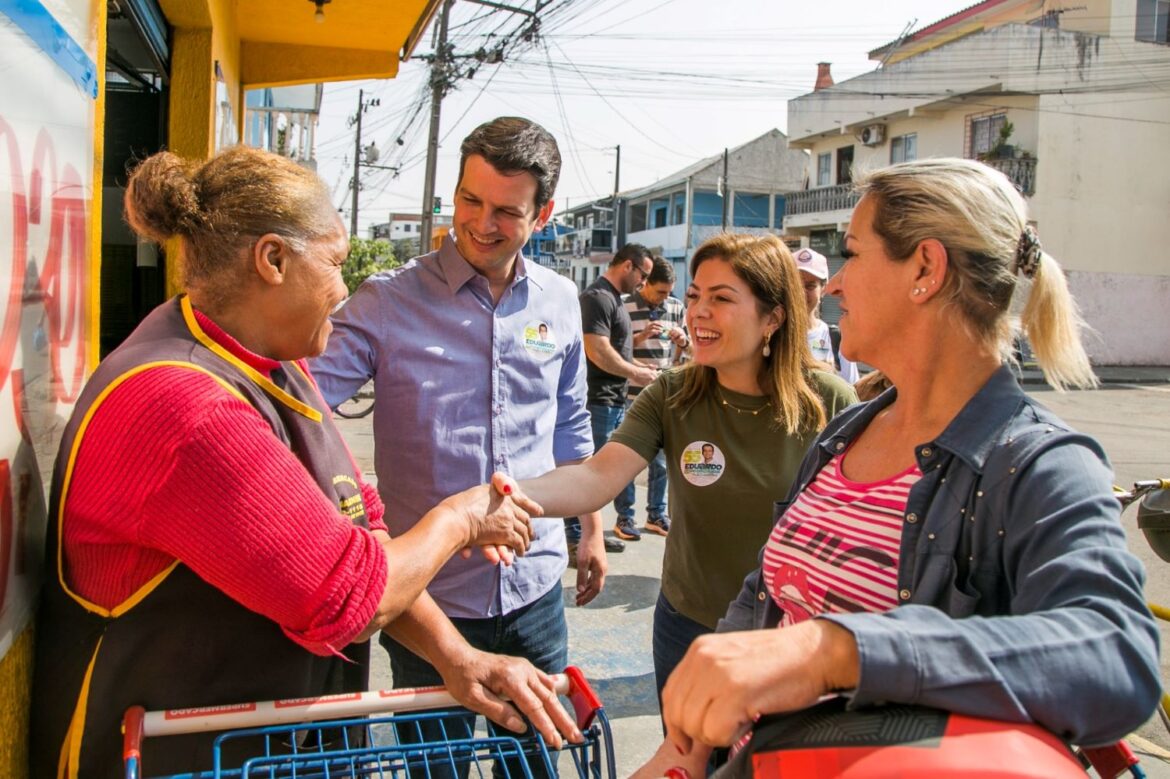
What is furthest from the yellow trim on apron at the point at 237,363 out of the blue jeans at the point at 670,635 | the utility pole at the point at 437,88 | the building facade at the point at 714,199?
the building facade at the point at 714,199

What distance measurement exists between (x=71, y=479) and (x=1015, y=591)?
1513mm

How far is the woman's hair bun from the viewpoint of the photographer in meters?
1.74

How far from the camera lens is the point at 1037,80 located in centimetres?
2550

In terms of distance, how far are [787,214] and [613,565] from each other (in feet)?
99.3

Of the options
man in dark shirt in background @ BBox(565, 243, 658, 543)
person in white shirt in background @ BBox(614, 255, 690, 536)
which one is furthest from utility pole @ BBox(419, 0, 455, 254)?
man in dark shirt in background @ BBox(565, 243, 658, 543)

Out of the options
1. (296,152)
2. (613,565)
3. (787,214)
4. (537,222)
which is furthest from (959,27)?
(537,222)

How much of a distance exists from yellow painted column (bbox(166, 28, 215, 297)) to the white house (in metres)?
22.7

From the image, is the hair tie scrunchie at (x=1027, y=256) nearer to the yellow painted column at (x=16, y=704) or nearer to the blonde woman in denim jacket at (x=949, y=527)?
the blonde woman in denim jacket at (x=949, y=527)

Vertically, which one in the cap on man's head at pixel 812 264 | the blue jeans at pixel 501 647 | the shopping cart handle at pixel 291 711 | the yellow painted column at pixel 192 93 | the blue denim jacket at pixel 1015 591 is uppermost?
the yellow painted column at pixel 192 93

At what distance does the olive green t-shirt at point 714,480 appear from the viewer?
2.72m

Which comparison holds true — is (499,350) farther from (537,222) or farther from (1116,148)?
(1116,148)

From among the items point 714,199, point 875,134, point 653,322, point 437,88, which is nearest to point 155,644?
point 653,322

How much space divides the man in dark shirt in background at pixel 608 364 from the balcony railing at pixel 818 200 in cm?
2466

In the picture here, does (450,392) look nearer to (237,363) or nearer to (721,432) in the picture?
(721,432)
